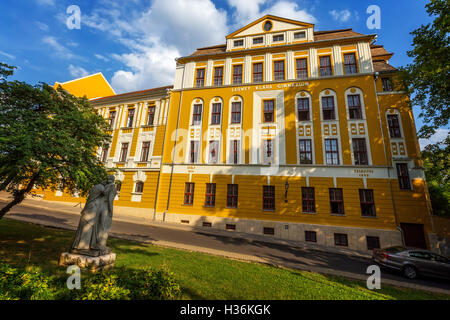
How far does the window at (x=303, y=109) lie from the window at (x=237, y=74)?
705 centimetres

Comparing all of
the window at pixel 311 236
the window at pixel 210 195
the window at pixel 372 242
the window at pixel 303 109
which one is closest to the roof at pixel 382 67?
the window at pixel 303 109

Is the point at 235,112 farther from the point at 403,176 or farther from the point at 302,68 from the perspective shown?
the point at 403,176

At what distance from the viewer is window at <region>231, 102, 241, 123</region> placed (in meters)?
20.6

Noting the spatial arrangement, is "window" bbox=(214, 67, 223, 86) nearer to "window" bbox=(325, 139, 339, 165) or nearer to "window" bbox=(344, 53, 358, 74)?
"window" bbox=(344, 53, 358, 74)

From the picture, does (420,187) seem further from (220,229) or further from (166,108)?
(166,108)

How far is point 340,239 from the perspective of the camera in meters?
15.7

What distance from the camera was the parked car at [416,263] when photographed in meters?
9.34

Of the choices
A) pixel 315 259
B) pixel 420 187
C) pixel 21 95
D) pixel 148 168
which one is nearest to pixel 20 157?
pixel 21 95

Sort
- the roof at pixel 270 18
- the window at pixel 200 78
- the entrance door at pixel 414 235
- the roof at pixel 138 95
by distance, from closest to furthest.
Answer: the entrance door at pixel 414 235 < the roof at pixel 270 18 < the window at pixel 200 78 < the roof at pixel 138 95

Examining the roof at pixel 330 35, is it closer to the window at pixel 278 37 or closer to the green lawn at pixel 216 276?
the window at pixel 278 37

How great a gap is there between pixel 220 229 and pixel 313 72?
60.6 feet

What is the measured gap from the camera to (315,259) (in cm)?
1130

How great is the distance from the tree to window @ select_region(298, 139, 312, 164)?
1592cm

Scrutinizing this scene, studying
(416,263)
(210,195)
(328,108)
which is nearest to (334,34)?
(328,108)
